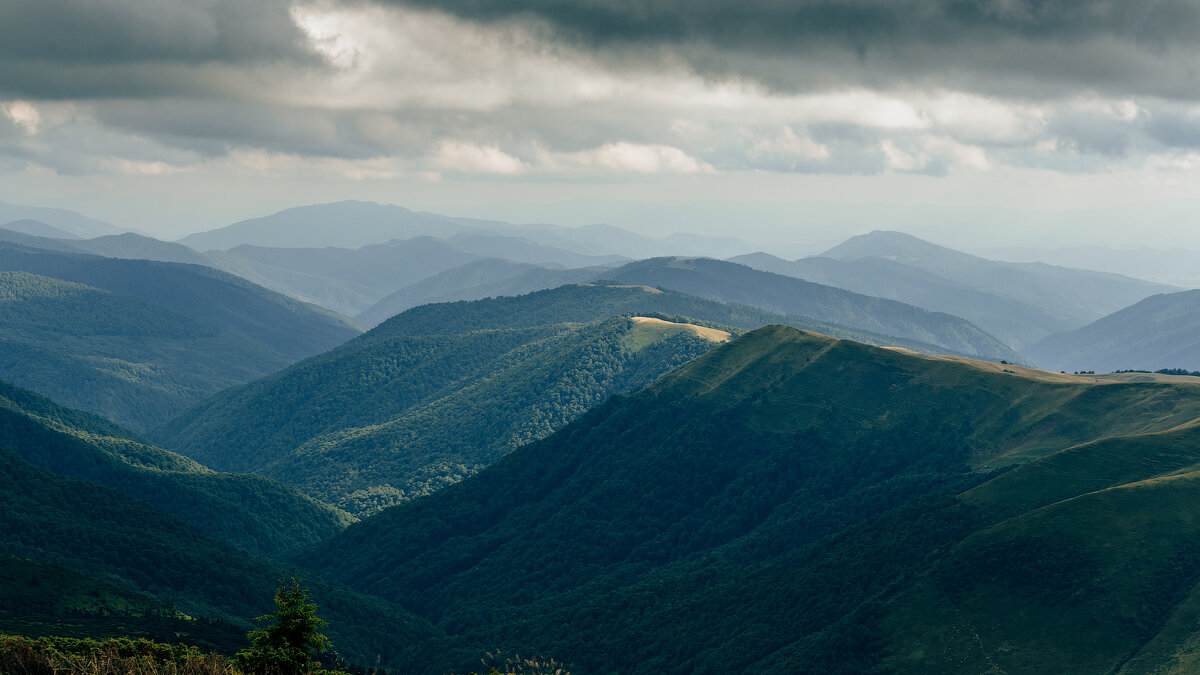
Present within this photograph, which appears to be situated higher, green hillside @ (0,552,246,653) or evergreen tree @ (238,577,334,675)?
evergreen tree @ (238,577,334,675)

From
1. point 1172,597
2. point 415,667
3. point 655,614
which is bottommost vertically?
point 415,667

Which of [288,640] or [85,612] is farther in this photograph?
[85,612]

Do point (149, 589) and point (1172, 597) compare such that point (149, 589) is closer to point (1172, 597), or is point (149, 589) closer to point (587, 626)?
point (587, 626)

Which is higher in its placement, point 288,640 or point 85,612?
point 288,640

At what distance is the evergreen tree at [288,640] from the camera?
90625 mm

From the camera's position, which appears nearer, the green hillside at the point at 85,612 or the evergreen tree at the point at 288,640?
the evergreen tree at the point at 288,640

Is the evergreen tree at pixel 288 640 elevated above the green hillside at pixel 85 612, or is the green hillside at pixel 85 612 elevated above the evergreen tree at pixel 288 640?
the evergreen tree at pixel 288 640

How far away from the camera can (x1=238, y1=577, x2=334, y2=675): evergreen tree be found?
9062cm

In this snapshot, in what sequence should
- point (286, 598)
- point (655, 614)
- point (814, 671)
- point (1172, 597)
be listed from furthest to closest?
point (655, 614)
point (814, 671)
point (1172, 597)
point (286, 598)

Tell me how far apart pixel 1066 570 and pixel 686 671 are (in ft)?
207

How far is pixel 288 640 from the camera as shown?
92.0m

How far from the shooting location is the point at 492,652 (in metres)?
193

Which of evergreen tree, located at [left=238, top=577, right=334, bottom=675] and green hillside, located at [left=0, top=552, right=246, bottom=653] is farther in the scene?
green hillside, located at [left=0, top=552, right=246, bottom=653]

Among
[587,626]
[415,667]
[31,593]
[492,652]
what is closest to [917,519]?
[587,626]
